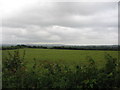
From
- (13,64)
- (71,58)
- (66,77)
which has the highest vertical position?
(13,64)

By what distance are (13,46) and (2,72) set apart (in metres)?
0.87

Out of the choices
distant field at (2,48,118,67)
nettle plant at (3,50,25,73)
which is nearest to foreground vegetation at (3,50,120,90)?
nettle plant at (3,50,25,73)

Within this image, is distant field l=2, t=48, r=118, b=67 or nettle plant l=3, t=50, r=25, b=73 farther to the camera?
distant field l=2, t=48, r=118, b=67

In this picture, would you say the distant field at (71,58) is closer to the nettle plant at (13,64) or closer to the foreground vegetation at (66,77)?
the nettle plant at (13,64)

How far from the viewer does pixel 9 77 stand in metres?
3.01

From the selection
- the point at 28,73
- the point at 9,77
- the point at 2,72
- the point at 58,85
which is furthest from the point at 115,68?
the point at 2,72

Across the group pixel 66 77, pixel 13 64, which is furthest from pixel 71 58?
pixel 13 64

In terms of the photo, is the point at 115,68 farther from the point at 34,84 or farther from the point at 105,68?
the point at 34,84

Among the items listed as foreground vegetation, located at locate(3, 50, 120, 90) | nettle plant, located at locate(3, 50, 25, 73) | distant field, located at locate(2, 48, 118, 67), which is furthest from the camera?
distant field, located at locate(2, 48, 118, 67)

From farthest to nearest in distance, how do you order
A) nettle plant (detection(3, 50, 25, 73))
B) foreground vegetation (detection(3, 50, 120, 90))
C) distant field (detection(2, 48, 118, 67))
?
distant field (detection(2, 48, 118, 67)), nettle plant (detection(3, 50, 25, 73)), foreground vegetation (detection(3, 50, 120, 90))

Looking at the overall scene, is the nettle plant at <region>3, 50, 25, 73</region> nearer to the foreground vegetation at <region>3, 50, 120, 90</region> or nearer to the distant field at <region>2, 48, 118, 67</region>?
the foreground vegetation at <region>3, 50, 120, 90</region>

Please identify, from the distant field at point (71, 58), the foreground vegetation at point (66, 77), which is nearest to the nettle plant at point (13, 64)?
the foreground vegetation at point (66, 77)

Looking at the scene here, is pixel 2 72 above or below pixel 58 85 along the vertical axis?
above

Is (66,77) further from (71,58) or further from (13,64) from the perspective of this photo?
(71,58)
